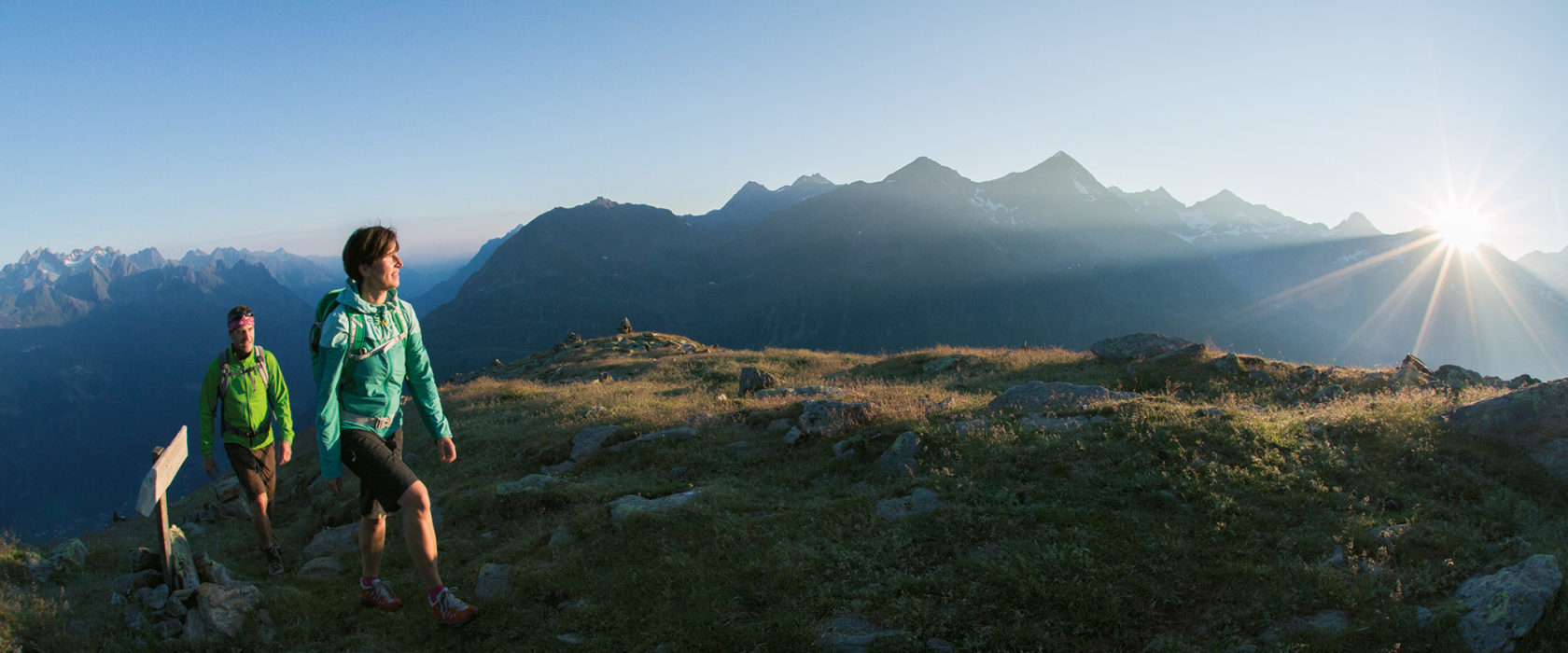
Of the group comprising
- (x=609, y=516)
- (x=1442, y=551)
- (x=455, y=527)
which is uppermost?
(x=1442, y=551)

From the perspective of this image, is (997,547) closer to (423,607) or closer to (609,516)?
(609,516)

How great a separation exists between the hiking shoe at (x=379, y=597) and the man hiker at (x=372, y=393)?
0.86 meters

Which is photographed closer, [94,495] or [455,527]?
[455,527]

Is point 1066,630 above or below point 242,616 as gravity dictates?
Answer: above

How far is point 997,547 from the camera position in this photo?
21.6 feet

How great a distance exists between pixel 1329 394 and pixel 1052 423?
23.3 ft

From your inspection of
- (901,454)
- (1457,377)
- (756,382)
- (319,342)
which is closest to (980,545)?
(901,454)

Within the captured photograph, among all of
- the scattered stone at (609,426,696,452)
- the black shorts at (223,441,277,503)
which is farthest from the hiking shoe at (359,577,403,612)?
the scattered stone at (609,426,696,452)

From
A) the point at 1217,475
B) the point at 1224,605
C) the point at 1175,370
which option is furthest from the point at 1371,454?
the point at 1175,370

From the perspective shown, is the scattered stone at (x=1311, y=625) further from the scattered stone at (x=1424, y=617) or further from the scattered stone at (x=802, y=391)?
the scattered stone at (x=802, y=391)

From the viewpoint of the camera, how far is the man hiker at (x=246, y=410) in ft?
28.0

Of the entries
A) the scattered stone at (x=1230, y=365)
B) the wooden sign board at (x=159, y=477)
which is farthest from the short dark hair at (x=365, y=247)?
the scattered stone at (x=1230, y=365)

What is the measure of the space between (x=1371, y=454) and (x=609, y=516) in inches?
384

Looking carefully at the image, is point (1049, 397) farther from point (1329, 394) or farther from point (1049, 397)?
point (1329, 394)
